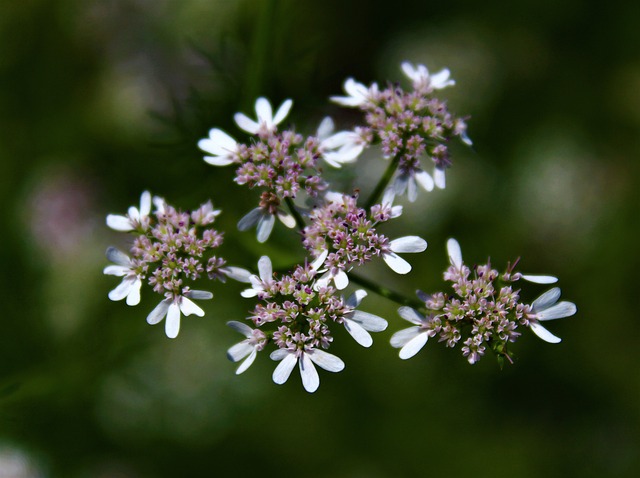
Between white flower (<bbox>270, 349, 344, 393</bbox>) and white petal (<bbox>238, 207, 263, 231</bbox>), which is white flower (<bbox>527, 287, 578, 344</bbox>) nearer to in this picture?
white flower (<bbox>270, 349, 344, 393</bbox>)

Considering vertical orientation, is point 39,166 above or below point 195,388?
above

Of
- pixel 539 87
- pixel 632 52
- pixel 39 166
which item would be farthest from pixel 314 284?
pixel 632 52

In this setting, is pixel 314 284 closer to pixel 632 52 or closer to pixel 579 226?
pixel 579 226

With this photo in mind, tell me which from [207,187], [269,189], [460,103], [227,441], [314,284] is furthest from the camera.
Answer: [460,103]

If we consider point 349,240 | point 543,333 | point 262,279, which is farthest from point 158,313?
point 543,333

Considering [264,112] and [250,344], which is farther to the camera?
[264,112]

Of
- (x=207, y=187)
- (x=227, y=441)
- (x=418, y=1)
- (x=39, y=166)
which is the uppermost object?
(x=418, y=1)

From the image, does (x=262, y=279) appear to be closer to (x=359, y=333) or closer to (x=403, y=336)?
(x=359, y=333)
